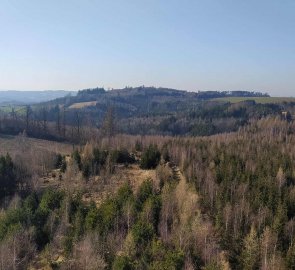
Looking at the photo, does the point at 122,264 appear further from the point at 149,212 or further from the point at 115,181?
the point at 115,181

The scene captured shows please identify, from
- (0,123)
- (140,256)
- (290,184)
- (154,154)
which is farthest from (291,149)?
(0,123)

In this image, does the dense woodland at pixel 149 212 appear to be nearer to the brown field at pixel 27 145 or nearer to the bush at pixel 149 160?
the bush at pixel 149 160

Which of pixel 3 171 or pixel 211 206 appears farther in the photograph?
pixel 3 171

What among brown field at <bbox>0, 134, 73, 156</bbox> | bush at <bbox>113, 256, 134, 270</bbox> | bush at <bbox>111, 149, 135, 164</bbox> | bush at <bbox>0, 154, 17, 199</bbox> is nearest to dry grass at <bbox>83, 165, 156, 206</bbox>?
bush at <bbox>111, 149, 135, 164</bbox>

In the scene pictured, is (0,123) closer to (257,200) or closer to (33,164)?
(33,164)

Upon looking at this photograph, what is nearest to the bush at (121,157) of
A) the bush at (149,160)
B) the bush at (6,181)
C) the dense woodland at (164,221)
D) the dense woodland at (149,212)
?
the dense woodland at (149,212)

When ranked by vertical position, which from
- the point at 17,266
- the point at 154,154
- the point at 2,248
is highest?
the point at 154,154

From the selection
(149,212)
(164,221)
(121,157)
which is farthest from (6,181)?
(164,221)

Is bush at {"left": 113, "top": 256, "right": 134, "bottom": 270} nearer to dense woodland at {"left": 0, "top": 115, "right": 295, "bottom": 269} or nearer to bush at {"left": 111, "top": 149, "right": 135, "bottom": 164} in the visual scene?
dense woodland at {"left": 0, "top": 115, "right": 295, "bottom": 269}
